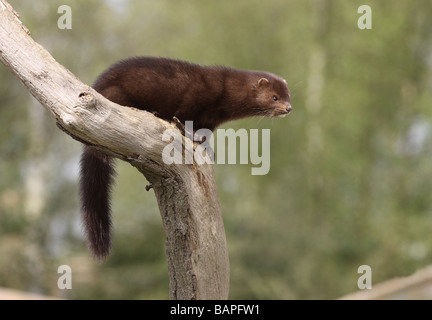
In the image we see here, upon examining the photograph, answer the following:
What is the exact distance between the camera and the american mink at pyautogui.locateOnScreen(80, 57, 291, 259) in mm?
2898

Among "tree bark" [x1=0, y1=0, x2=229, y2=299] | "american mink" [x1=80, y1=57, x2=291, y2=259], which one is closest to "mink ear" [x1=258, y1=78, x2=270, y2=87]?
"american mink" [x1=80, y1=57, x2=291, y2=259]

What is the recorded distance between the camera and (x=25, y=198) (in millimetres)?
9234

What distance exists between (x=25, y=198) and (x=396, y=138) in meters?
5.73

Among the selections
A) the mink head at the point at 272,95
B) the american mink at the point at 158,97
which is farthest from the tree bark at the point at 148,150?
the mink head at the point at 272,95

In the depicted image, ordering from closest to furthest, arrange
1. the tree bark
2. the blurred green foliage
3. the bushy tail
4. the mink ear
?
the tree bark → the bushy tail → the mink ear → the blurred green foliage

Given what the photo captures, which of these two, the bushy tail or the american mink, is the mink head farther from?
the bushy tail

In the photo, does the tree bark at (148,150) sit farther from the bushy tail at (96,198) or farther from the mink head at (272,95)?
the mink head at (272,95)

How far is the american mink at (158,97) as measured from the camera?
2.90 m

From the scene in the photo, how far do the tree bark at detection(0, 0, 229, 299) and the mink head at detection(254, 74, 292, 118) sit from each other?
32.9 inches

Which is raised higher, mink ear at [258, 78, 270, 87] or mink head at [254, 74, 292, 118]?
mink ear at [258, 78, 270, 87]

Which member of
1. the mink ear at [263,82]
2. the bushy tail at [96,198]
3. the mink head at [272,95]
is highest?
the mink ear at [263,82]

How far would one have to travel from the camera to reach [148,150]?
2.54 meters
